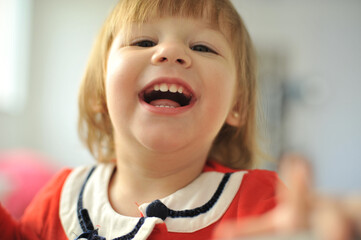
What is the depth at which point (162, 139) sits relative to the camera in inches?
23.1

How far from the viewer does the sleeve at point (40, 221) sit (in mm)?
691

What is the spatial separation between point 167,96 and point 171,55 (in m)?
0.08

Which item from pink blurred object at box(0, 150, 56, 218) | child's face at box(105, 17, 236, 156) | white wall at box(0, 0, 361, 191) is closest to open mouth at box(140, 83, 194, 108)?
child's face at box(105, 17, 236, 156)

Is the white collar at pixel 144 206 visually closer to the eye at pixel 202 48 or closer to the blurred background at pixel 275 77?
the eye at pixel 202 48

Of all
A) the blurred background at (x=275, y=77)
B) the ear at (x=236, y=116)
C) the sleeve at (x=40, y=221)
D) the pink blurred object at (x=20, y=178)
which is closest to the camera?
the sleeve at (x=40, y=221)

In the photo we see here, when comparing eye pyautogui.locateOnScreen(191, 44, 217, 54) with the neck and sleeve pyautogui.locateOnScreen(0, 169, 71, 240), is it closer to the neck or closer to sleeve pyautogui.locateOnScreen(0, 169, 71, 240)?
the neck

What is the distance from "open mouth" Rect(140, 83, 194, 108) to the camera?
1.99 ft

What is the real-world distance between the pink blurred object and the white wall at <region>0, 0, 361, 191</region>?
1.11m

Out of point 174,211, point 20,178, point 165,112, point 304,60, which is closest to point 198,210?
point 174,211

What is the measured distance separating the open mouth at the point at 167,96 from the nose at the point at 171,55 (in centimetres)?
4

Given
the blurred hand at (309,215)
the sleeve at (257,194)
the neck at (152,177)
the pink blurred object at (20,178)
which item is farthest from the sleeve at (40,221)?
the pink blurred object at (20,178)

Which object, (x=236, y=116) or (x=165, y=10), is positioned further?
(x=236, y=116)

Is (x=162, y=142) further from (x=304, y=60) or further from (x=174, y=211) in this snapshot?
(x=304, y=60)

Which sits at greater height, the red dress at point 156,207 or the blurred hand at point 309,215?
the blurred hand at point 309,215
